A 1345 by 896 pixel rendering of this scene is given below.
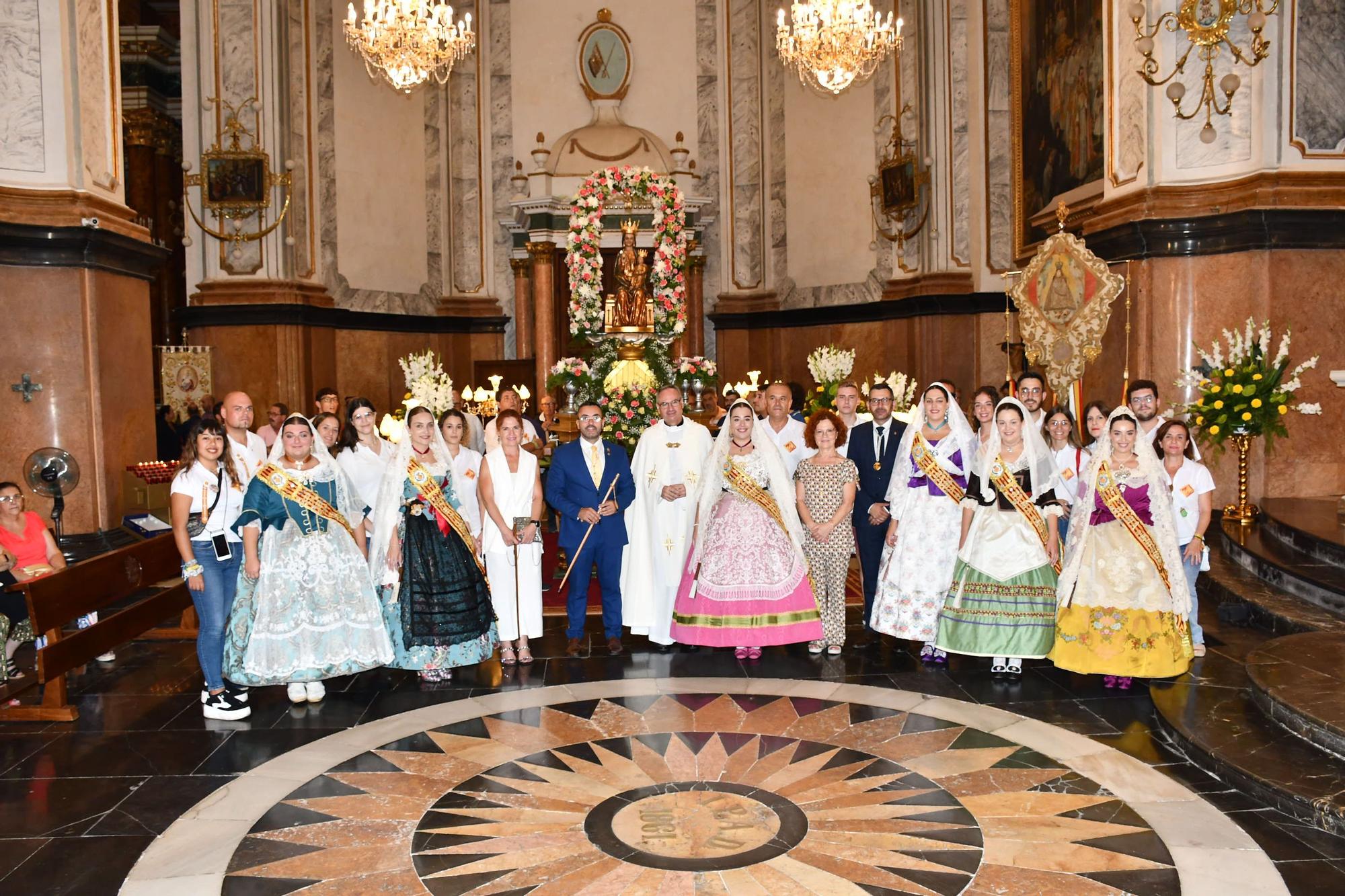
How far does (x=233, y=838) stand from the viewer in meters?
4.79

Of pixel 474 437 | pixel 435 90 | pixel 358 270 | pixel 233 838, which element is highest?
pixel 435 90

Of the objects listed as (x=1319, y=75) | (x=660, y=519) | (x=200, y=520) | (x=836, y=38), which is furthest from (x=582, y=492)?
(x=836, y=38)

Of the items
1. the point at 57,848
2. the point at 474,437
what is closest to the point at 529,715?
the point at 57,848

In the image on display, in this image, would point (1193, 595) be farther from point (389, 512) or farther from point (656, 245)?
point (656, 245)

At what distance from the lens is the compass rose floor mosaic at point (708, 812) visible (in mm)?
4340

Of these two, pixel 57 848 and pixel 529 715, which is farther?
pixel 529 715

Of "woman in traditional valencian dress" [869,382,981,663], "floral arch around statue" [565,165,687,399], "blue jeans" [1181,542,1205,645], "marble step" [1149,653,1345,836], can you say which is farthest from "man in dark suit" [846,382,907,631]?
"floral arch around statue" [565,165,687,399]

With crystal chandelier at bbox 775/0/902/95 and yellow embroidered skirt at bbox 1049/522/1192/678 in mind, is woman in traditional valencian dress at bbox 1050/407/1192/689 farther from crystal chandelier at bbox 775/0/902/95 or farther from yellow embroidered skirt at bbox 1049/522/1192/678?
crystal chandelier at bbox 775/0/902/95

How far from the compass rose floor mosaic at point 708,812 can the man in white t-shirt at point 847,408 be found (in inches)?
91.2

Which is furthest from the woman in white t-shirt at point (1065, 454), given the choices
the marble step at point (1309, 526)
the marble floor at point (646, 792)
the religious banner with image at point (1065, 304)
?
the religious banner with image at point (1065, 304)

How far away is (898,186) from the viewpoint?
17031 mm

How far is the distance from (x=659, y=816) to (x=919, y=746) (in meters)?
1.55

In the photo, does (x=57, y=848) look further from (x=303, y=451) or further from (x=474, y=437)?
(x=474, y=437)

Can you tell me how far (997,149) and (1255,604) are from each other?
395 inches
